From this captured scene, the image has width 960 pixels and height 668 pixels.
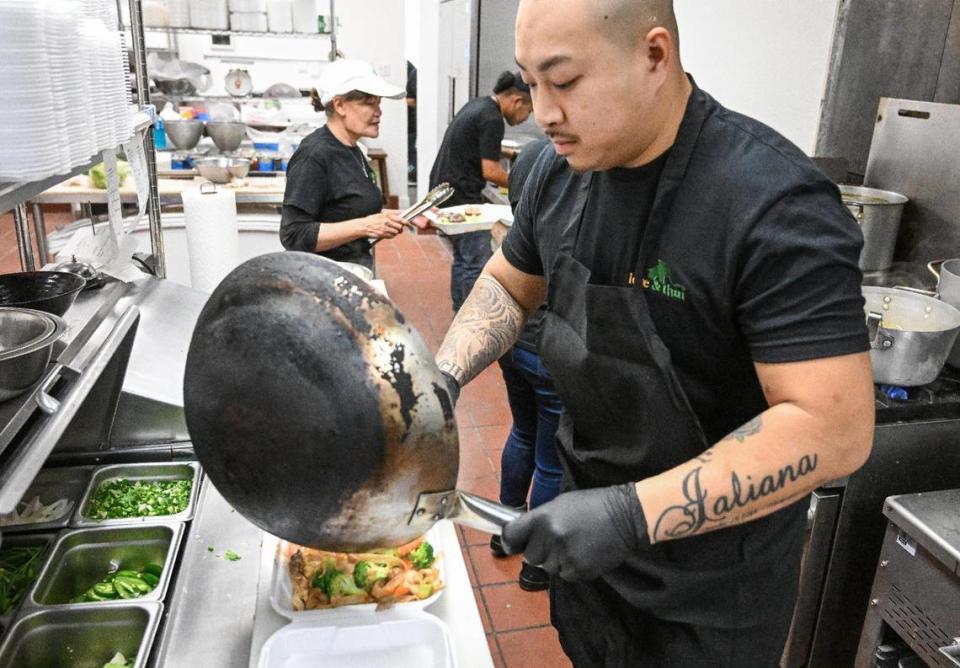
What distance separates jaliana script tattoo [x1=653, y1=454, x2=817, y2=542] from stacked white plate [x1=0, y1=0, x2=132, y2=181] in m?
1.06

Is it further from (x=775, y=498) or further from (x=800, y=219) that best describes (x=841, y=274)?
(x=775, y=498)

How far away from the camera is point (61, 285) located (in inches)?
67.3

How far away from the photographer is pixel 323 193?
3.08 m

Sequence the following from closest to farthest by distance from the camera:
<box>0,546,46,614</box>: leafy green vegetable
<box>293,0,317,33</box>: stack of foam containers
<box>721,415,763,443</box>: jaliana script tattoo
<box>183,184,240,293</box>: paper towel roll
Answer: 1. <box>721,415,763,443</box>: jaliana script tattoo
2. <box>0,546,46,614</box>: leafy green vegetable
3. <box>183,184,240,293</box>: paper towel roll
4. <box>293,0,317,33</box>: stack of foam containers

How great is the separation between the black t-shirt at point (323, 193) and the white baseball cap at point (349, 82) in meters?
0.16

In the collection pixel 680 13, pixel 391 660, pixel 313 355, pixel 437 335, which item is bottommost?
pixel 437 335

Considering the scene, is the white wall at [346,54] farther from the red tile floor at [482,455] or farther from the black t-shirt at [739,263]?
the black t-shirt at [739,263]

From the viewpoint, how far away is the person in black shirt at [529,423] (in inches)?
103

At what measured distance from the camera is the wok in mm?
886

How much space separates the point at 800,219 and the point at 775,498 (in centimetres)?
37

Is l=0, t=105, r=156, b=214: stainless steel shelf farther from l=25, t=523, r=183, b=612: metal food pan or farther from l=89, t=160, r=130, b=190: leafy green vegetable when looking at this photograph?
l=89, t=160, r=130, b=190: leafy green vegetable

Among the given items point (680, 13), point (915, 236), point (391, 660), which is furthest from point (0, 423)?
point (680, 13)

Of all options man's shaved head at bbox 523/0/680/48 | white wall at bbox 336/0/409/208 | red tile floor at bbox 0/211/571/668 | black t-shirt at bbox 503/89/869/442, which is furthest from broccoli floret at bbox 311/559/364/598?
white wall at bbox 336/0/409/208

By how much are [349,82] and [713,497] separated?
2592 millimetres
